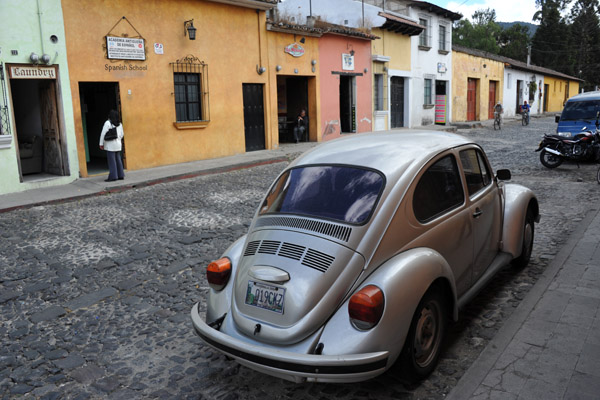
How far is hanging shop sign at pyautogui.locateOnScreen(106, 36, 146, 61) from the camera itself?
12.3 metres

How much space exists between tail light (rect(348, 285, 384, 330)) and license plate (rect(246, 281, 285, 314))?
432 mm

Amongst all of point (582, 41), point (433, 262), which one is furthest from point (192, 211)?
point (582, 41)

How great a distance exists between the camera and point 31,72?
10.9 metres

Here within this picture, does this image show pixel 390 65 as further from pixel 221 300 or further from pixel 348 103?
pixel 221 300

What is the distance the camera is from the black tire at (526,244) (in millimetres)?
5148

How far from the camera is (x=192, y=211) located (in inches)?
338

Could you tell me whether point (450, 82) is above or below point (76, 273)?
above

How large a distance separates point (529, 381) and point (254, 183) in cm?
868

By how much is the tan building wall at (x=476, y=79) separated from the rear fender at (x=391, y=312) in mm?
28892

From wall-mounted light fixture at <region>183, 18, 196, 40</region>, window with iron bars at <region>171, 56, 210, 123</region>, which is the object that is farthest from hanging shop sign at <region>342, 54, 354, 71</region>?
wall-mounted light fixture at <region>183, 18, 196, 40</region>

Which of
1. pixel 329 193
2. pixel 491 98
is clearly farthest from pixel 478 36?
pixel 329 193

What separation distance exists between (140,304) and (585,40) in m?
70.0

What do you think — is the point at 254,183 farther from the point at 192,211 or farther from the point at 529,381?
the point at 529,381

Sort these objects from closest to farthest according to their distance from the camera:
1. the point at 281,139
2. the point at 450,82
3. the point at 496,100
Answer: the point at 281,139
the point at 450,82
the point at 496,100
